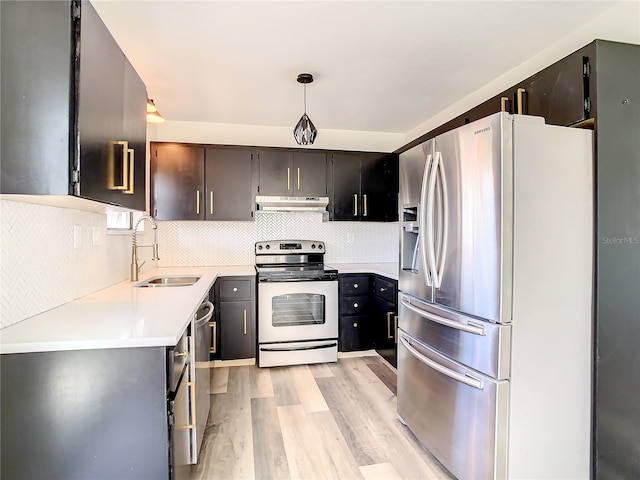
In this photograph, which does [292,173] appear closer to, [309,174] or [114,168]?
[309,174]

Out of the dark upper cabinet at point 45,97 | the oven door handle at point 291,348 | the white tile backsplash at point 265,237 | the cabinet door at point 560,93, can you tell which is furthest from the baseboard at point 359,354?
the dark upper cabinet at point 45,97

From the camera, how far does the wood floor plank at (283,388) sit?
2.72 meters

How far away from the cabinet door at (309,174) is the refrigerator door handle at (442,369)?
193 centimetres

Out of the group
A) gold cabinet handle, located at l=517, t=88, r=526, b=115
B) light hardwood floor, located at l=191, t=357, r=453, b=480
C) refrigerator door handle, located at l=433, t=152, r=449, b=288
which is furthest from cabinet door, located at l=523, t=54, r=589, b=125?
light hardwood floor, located at l=191, t=357, r=453, b=480

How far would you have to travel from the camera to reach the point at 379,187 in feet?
13.0

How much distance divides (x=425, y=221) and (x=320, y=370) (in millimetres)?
1947

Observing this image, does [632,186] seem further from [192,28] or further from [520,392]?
[192,28]

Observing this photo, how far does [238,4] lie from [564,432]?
2.53m

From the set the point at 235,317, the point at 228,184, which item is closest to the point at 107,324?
the point at 235,317

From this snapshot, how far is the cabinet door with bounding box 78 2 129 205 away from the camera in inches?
46.7

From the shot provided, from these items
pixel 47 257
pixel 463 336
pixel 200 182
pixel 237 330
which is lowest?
pixel 237 330

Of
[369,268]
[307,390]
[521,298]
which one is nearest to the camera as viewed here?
[521,298]

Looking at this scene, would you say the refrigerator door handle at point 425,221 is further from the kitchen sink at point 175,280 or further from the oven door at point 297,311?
the kitchen sink at point 175,280

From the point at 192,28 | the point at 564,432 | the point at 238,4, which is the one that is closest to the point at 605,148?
the point at 564,432
